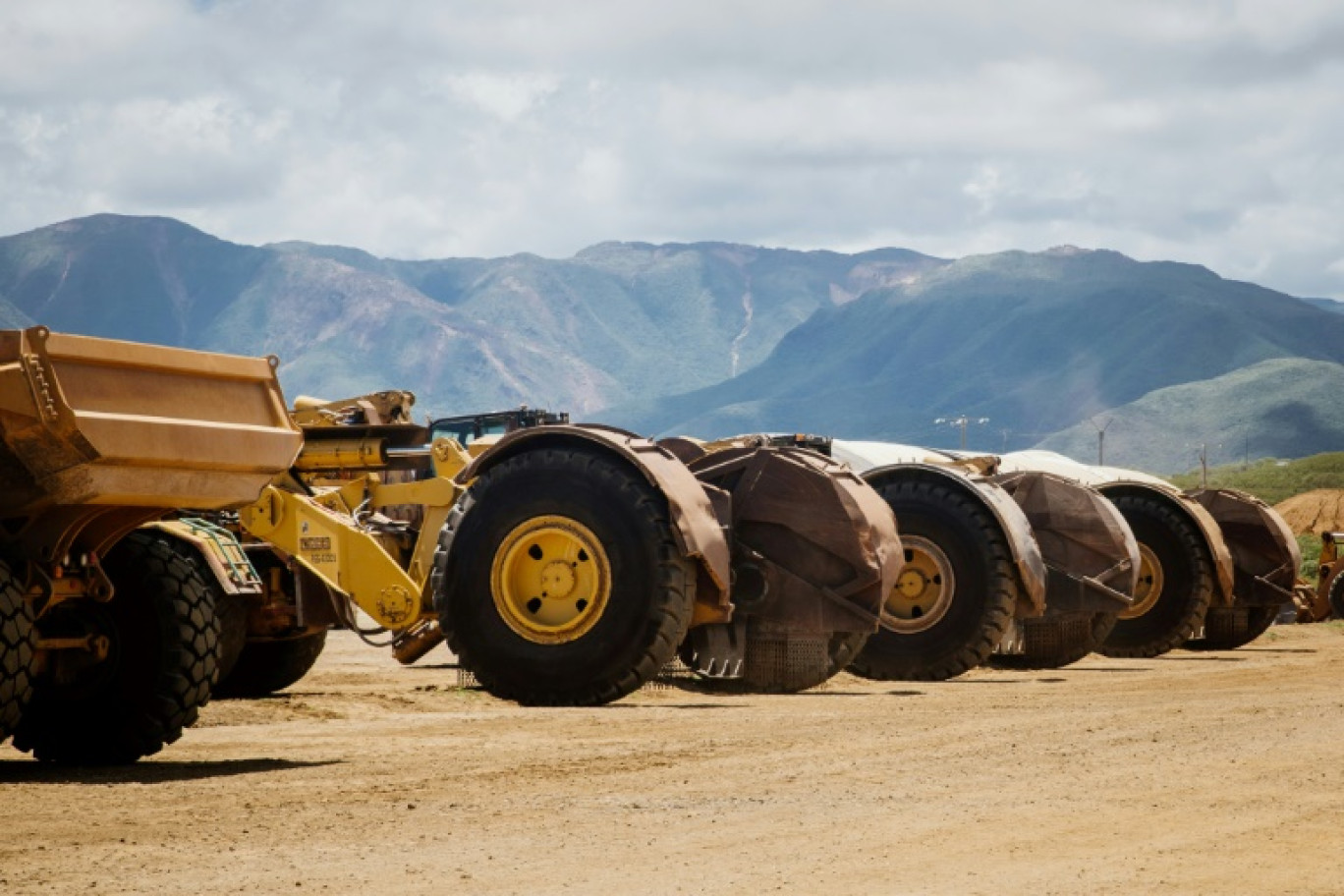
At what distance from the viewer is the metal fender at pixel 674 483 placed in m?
13.5

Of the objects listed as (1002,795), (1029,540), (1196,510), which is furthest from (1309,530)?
(1002,795)

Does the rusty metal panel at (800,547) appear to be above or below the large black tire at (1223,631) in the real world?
above

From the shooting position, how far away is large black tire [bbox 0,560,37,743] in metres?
9.34

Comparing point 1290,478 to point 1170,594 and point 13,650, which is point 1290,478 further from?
point 13,650

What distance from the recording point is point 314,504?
48.3ft

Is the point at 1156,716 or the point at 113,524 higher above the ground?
the point at 113,524

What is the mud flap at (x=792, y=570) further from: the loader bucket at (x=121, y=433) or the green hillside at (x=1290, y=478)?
the green hillside at (x=1290, y=478)

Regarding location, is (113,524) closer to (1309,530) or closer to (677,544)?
(677,544)

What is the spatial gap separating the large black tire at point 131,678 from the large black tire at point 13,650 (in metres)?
0.96

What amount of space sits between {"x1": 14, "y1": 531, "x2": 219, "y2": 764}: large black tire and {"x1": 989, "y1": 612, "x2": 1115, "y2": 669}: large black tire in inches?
454

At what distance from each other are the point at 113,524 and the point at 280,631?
4855 millimetres

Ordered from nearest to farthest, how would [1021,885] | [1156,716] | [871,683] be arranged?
[1021,885] → [1156,716] → [871,683]

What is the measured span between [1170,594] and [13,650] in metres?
17.1

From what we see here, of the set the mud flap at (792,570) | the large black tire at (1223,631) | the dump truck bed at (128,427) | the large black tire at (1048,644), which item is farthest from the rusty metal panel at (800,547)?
the large black tire at (1223,631)
